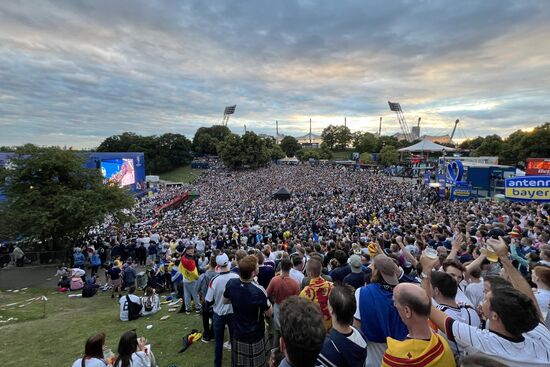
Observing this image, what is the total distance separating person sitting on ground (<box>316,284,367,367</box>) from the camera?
2.26 metres

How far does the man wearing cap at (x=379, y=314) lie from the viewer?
2840 millimetres

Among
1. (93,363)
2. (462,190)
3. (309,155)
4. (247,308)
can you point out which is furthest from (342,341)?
(309,155)

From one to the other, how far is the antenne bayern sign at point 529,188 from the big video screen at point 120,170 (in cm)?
3815

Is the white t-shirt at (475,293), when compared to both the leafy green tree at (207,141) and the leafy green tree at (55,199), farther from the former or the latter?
the leafy green tree at (207,141)

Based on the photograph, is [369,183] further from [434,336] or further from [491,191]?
[434,336]

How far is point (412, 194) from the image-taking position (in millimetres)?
26328

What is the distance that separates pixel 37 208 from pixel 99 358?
16.0 meters

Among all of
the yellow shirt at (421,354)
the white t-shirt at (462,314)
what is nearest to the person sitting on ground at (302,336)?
the yellow shirt at (421,354)

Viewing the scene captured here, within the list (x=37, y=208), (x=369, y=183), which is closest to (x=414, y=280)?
(x=37, y=208)

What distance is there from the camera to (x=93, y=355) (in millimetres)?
3354

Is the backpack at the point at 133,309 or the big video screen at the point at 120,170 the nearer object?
the backpack at the point at 133,309

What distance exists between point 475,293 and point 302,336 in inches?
126

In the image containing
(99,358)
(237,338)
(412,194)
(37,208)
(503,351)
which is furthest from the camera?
(412,194)

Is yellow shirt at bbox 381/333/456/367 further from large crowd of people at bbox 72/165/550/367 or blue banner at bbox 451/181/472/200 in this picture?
blue banner at bbox 451/181/472/200
